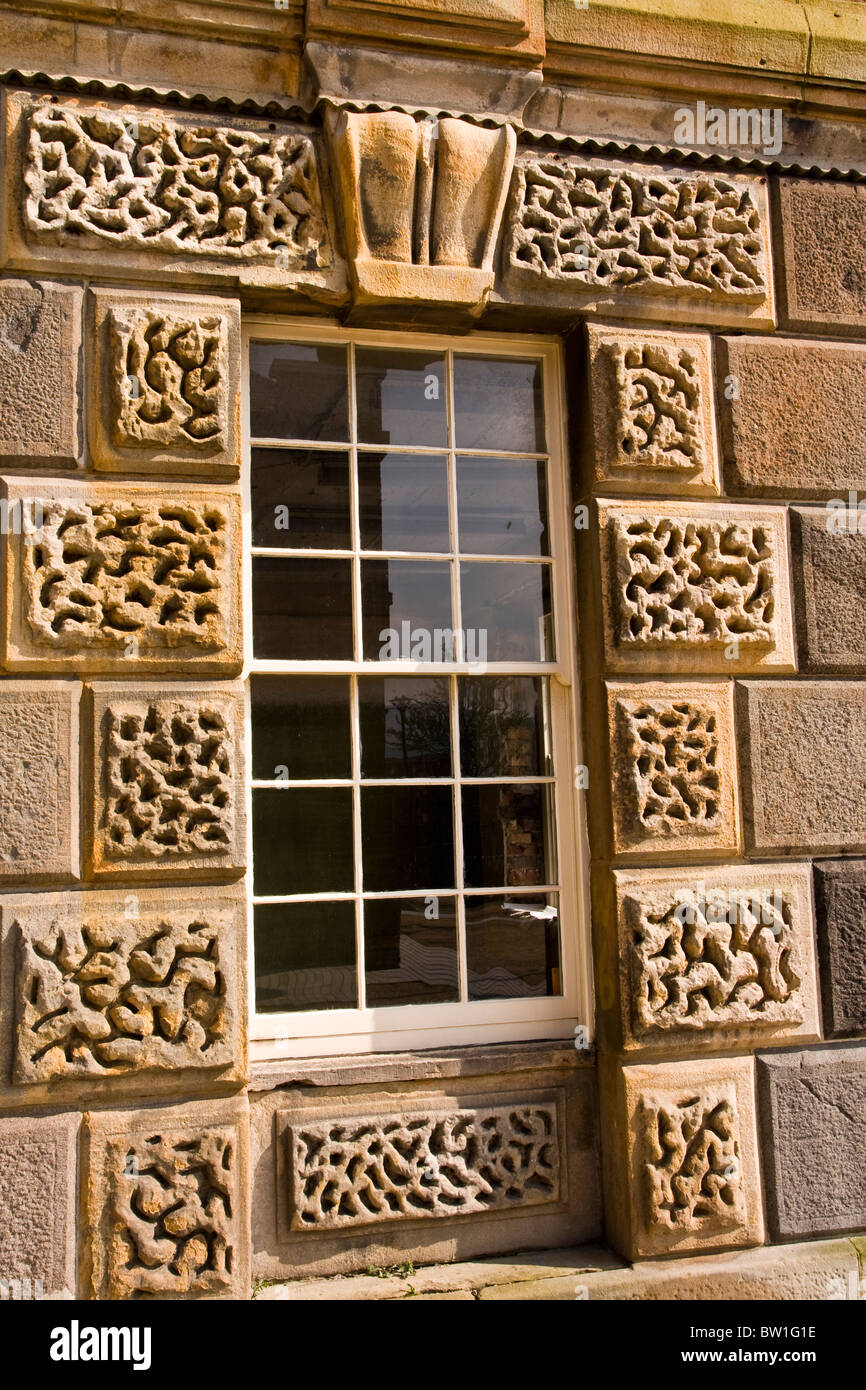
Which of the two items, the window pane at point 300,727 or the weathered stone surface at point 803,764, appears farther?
the weathered stone surface at point 803,764

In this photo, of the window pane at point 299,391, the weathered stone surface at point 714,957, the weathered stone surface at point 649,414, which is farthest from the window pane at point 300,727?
the weathered stone surface at point 649,414

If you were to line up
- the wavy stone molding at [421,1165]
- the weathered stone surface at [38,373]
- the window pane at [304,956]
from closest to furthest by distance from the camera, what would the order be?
the weathered stone surface at [38,373], the wavy stone molding at [421,1165], the window pane at [304,956]

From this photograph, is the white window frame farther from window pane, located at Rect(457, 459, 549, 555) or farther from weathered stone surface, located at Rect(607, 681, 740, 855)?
weathered stone surface, located at Rect(607, 681, 740, 855)

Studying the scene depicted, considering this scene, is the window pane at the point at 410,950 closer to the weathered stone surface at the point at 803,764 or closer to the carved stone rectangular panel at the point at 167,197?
the weathered stone surface at the point at 803,764

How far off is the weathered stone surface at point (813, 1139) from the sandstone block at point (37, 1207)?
7.75ft

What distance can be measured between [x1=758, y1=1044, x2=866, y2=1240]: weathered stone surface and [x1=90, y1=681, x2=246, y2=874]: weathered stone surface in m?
2.11

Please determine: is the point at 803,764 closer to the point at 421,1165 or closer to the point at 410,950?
the point at 410,950

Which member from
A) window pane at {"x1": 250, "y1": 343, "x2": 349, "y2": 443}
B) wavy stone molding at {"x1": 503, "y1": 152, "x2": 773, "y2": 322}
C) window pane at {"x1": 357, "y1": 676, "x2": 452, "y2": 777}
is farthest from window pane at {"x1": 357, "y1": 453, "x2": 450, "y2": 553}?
wavy stone molding at {"x1": 503, "y1": 152, "x2": 773, "y2": 322}

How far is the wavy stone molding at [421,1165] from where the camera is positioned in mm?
3686

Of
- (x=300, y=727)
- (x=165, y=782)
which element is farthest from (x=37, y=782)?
(x=300, y=727)

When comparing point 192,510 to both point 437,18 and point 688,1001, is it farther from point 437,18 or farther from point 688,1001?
point 688,1001

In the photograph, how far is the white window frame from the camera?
3834mm

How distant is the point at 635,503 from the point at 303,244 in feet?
4.86
